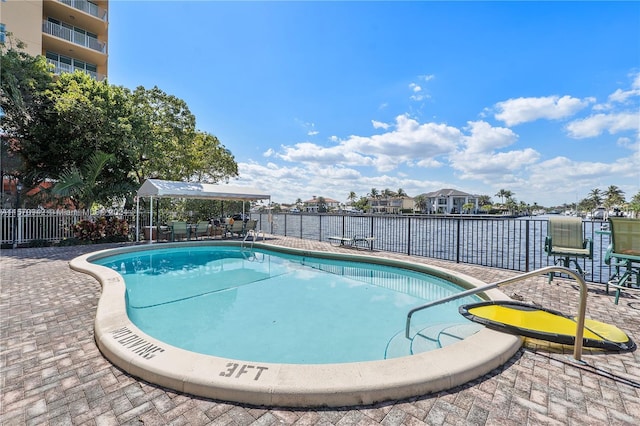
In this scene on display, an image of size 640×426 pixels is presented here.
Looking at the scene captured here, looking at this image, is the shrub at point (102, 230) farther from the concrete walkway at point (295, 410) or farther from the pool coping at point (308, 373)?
the pool coping at point (308, 373)

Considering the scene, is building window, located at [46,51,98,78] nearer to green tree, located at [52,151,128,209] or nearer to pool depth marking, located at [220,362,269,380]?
green tree, located at [52,151,128,209]

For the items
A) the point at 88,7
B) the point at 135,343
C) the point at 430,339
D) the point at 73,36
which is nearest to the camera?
the point at 135,343

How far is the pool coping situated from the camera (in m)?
1.98

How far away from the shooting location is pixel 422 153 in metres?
25.0

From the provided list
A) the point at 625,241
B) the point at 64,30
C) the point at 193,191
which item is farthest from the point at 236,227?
the point at 64,30

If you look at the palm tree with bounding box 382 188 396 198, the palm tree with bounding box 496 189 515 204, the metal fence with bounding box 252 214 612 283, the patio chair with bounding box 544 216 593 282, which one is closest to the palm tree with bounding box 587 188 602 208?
the palm tree with bounding box 496 189 515 204

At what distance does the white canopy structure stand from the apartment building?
1377 cm

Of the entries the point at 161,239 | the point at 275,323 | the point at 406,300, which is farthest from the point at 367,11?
the point at 161,239

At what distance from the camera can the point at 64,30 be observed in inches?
745

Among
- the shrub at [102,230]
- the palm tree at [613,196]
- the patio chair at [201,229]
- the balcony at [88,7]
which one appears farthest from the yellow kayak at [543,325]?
the palm tree at [613,196]

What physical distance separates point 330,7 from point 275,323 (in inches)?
378

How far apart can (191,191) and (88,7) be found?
19.7 metres

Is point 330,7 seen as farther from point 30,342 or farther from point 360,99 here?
point 30,342

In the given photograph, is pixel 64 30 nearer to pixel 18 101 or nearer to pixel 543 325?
pixel 18 101
